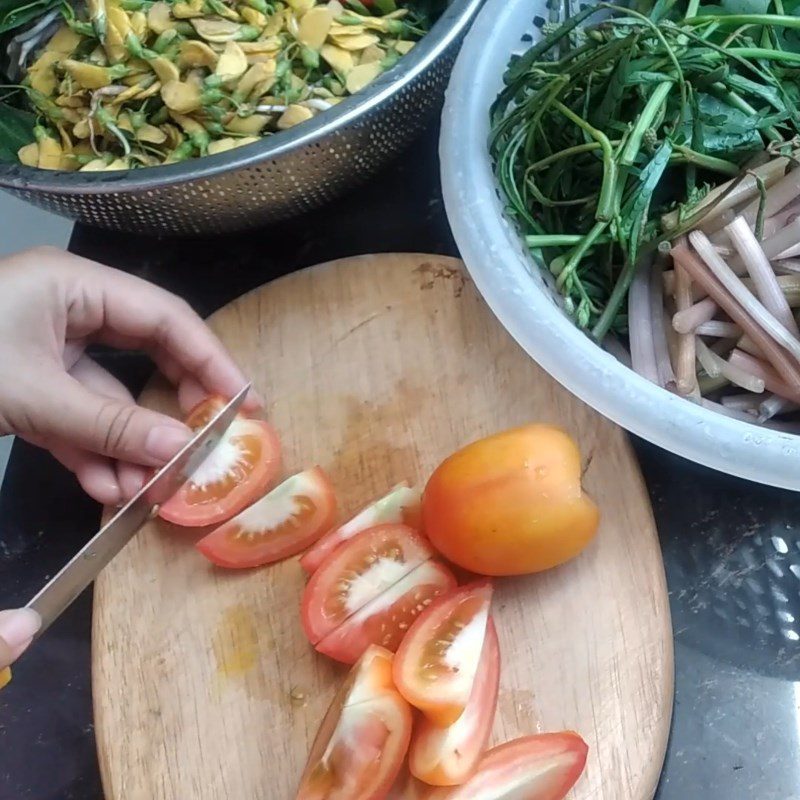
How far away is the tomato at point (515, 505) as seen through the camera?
0.77 meters

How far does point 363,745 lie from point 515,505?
240 millimetres

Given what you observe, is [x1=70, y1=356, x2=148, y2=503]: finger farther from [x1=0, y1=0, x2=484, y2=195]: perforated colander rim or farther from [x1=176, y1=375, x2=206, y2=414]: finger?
[x1=0, y1=0, x2=484, y2=195]: perforated colander rim

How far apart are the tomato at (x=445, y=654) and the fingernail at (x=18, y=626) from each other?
0.32 m

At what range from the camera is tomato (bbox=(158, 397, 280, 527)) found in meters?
0.89

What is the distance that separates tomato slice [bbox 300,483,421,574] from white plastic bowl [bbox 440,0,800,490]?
19cm

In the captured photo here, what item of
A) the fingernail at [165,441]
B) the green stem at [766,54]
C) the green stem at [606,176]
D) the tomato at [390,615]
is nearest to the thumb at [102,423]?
the fingernail at [165,441]

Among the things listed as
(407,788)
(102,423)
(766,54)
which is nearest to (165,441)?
(102,423)

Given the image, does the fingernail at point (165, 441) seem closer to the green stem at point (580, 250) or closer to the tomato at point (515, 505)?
the tomato at point (515, 505)

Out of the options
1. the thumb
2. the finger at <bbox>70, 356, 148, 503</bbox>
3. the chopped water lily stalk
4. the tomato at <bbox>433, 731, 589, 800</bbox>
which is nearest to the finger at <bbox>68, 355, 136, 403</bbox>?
the finger at <bbox>70, 356, 148, 503</bbox>

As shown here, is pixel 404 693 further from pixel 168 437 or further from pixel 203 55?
pixel 203 55

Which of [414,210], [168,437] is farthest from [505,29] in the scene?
[168,437]

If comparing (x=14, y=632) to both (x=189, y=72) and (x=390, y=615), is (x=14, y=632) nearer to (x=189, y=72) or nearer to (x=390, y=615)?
(x=390, y=615)

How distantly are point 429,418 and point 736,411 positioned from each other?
30 centimetres

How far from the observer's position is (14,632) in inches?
29.4
